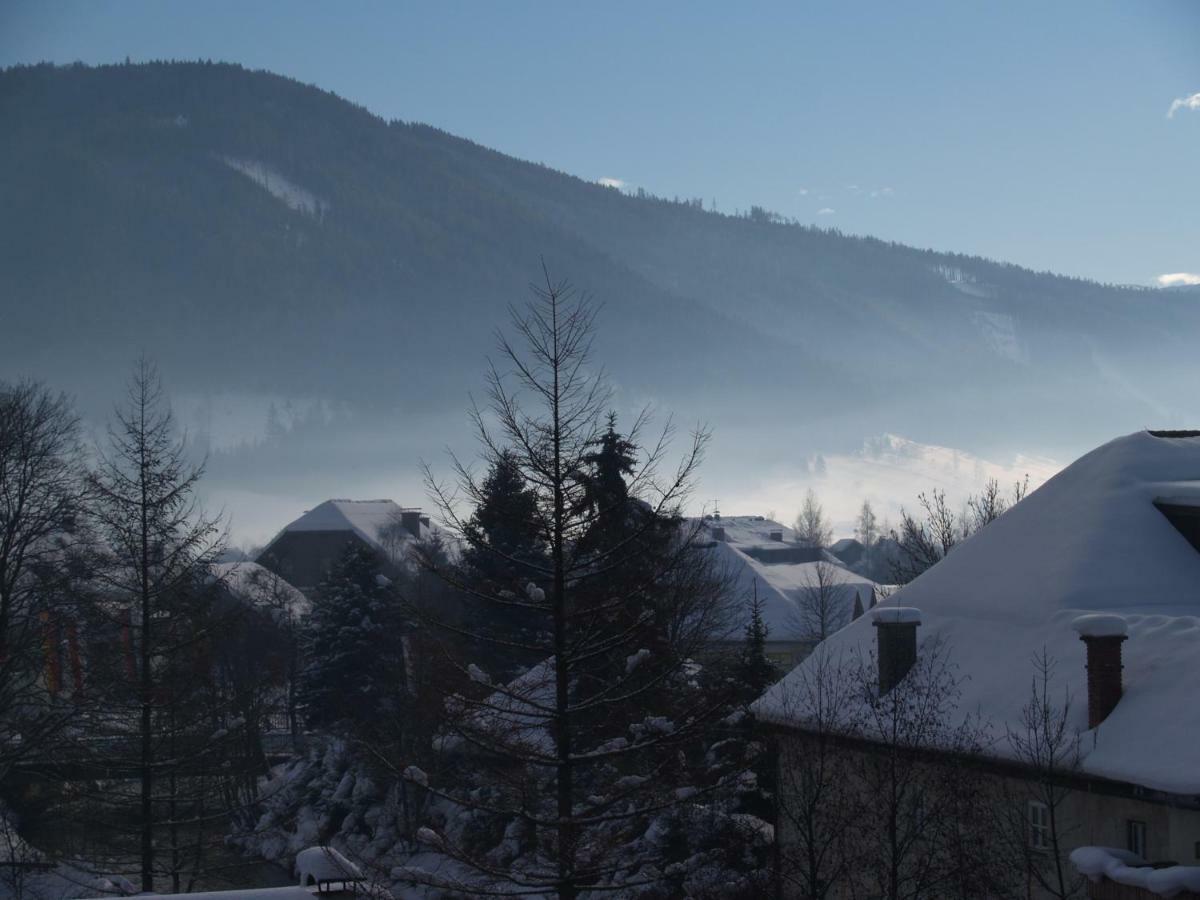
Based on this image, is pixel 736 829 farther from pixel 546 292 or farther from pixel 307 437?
pixel 307 437

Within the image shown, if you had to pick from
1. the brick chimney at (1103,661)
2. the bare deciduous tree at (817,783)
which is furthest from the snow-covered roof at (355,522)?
the brick chimney at (1103,661)

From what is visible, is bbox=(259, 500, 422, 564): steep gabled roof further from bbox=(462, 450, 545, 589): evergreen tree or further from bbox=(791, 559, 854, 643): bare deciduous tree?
bbox=(462, 450, 545, 589): evergreen tree

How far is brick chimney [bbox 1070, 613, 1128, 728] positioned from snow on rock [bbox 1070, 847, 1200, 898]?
1838 mm

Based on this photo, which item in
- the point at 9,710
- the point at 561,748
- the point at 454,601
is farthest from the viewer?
the point at 454,601

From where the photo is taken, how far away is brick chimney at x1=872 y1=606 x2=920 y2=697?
1902cm

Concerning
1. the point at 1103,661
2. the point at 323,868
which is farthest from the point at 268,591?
the point at 1103,661

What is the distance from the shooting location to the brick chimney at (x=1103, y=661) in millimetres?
15562

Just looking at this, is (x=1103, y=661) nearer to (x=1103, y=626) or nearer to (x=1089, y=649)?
(x=1089, y=649)

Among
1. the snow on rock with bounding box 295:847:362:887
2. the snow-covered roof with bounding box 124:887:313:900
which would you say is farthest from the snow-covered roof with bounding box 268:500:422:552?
the snow-covered roof with bounding box 124:887:313:900

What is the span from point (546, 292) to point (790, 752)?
8.32 meters

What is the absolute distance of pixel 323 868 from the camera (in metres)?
14.9

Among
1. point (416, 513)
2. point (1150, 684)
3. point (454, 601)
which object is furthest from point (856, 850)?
point (416, 513)

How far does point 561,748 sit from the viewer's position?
1417 cm

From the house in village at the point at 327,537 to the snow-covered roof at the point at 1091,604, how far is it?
6757 centimetres
